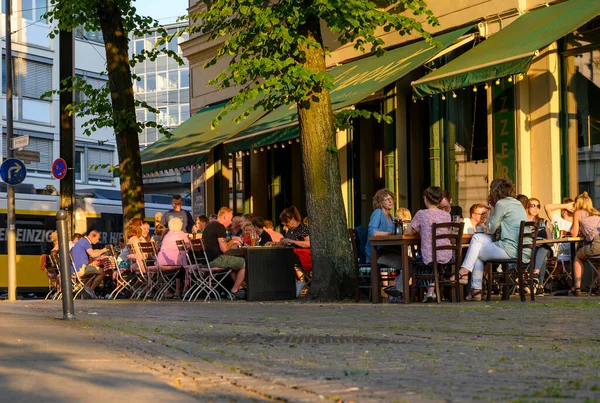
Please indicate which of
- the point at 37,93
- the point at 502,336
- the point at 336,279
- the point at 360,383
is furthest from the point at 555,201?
the point at 37,93

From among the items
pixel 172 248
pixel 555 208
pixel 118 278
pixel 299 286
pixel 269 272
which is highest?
pixel 555 208

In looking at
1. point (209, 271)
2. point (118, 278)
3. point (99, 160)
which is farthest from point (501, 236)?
point (99, 160)

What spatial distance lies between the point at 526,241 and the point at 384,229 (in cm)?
205

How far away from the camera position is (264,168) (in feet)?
88.9

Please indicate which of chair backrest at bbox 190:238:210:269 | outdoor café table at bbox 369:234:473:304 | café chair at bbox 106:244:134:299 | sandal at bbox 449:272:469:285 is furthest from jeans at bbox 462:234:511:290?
café chair at bbox 106:244:134:299

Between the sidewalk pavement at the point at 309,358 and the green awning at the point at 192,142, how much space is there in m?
10.7

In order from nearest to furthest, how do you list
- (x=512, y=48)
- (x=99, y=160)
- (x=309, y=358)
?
(x=309, y=358) < (x=512, y=48) < (x=99, y=160)

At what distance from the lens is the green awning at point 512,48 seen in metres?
15.1

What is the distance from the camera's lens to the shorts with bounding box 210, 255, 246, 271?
1733 cm

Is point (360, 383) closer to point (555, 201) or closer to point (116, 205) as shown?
point (555, 201)

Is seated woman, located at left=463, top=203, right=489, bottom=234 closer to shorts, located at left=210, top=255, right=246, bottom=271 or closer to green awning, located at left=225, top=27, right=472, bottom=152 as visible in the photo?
green awning, located at left=225, top=27, right=472, bottom=152

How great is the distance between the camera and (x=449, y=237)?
13633 millimetres

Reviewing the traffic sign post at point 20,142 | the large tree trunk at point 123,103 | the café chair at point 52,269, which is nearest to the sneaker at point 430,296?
the large tree trunk at point 123,103

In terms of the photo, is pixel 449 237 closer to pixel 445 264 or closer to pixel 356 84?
pixel 445 264
